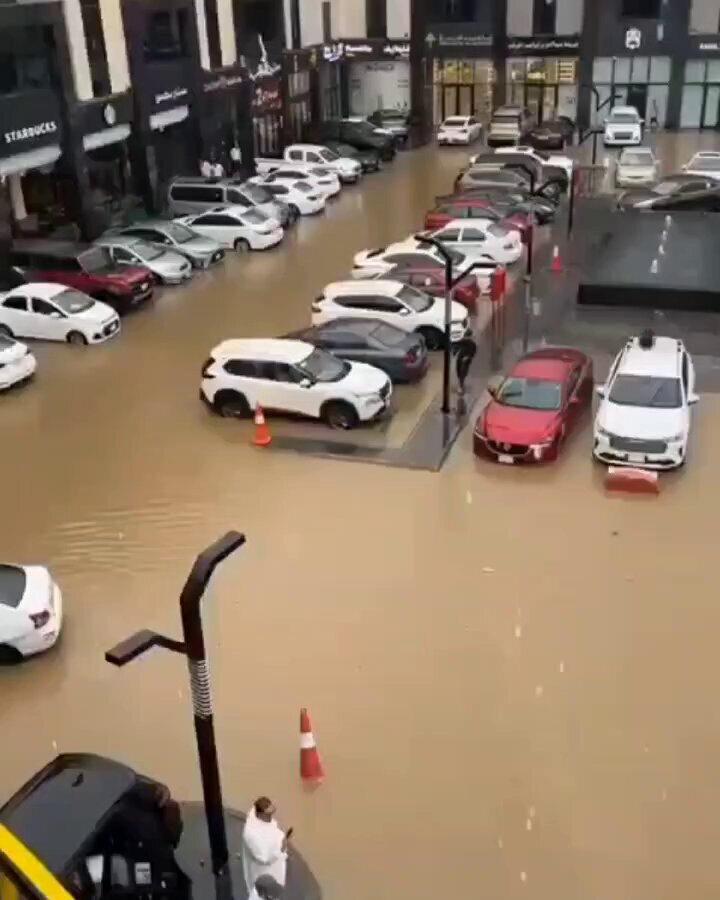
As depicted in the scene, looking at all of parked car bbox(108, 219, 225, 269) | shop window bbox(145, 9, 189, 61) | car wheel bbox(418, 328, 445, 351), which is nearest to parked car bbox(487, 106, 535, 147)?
shop window bbox(145, 9, 189, 61)

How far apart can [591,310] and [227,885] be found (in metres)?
16.5

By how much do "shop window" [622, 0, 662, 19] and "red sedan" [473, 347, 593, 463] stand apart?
3271 cm

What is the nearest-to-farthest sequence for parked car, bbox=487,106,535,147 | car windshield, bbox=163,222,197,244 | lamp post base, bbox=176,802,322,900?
lamp post base, bbox=176,802,322,900
car windshield, bbox=163,222,197,244
parked car, bbox=487,106,535,147

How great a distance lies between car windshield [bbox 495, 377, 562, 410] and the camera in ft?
51.8

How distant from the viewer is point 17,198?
2923 centimetres

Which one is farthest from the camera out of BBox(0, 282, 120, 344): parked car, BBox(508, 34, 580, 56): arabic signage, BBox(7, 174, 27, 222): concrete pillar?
BBox(508, 34, 580, 56): arabic signage

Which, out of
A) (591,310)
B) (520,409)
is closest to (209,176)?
(591,310)

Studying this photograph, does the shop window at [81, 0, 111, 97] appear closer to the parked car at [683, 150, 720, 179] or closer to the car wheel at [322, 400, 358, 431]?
the car wheel at [322, 400, 358, 431]

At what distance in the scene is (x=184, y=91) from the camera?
32.1m

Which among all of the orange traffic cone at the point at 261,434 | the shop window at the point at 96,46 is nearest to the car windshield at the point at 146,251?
the shop window at the point at 96,46

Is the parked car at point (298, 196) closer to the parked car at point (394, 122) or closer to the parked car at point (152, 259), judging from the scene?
the parked car at point (152, 259)

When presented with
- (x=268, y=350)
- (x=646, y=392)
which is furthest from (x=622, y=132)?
(x=268, y=350)

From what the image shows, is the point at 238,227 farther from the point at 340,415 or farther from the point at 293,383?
the point at 340,415

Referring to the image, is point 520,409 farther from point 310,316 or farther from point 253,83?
point 253,83
